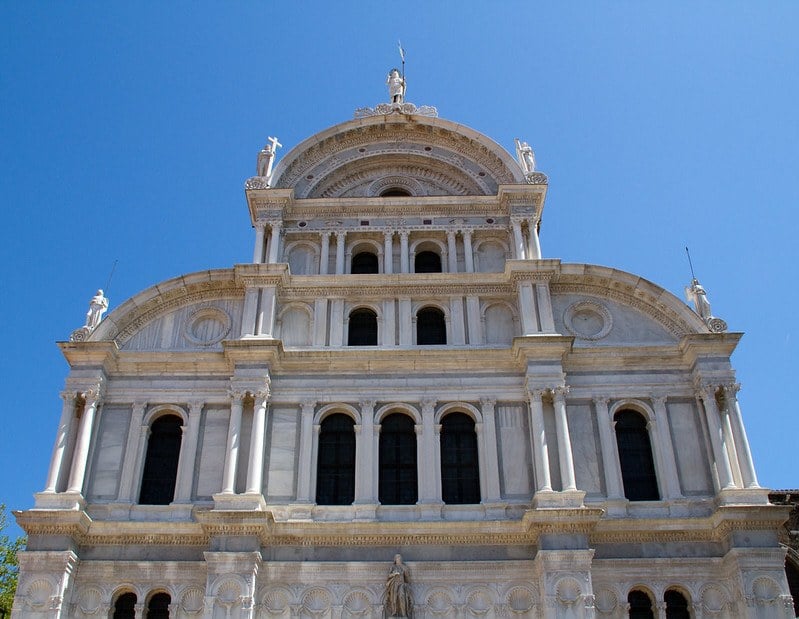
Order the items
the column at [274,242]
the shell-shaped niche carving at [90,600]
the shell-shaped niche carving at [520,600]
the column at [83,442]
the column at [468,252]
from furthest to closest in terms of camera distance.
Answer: the column at [468,252] < the column at [274,242] < the column at [83,442] < the shell-shaped niche carving at [90,600] < the shell-shaped niche carving at [520,600]

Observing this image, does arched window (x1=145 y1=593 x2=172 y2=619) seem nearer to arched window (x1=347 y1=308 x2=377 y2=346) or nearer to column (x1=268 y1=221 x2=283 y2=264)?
arched window (x1=347 y1=308 x2=377 y2=346)

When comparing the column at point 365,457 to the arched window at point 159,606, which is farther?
the column at point 365,457

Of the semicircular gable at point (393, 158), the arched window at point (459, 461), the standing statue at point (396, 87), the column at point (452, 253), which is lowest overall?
the arched window at point (459, 461)

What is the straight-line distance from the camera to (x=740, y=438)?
2209cm

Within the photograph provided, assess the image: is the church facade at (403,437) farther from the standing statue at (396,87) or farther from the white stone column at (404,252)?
the standing statue at (396,87)

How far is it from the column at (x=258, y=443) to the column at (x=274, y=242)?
4.48 m

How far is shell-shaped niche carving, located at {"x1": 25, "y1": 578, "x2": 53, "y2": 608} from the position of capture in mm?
19953

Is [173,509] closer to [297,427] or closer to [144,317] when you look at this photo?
[297,427]

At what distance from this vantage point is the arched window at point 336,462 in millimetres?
22172

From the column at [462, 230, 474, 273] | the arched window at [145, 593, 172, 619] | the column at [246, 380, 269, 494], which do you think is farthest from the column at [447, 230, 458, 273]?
the arched window at [145, 593, 172, 619]

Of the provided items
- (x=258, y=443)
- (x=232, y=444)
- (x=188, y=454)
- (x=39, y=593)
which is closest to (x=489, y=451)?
(x=258, y=443)

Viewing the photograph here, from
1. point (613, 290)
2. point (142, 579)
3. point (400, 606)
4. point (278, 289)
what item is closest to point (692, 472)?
point (613, 290)

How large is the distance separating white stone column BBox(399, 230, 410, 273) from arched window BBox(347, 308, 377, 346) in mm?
1735

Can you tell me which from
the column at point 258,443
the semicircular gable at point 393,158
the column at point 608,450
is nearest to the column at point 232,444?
the column at point 258,443
